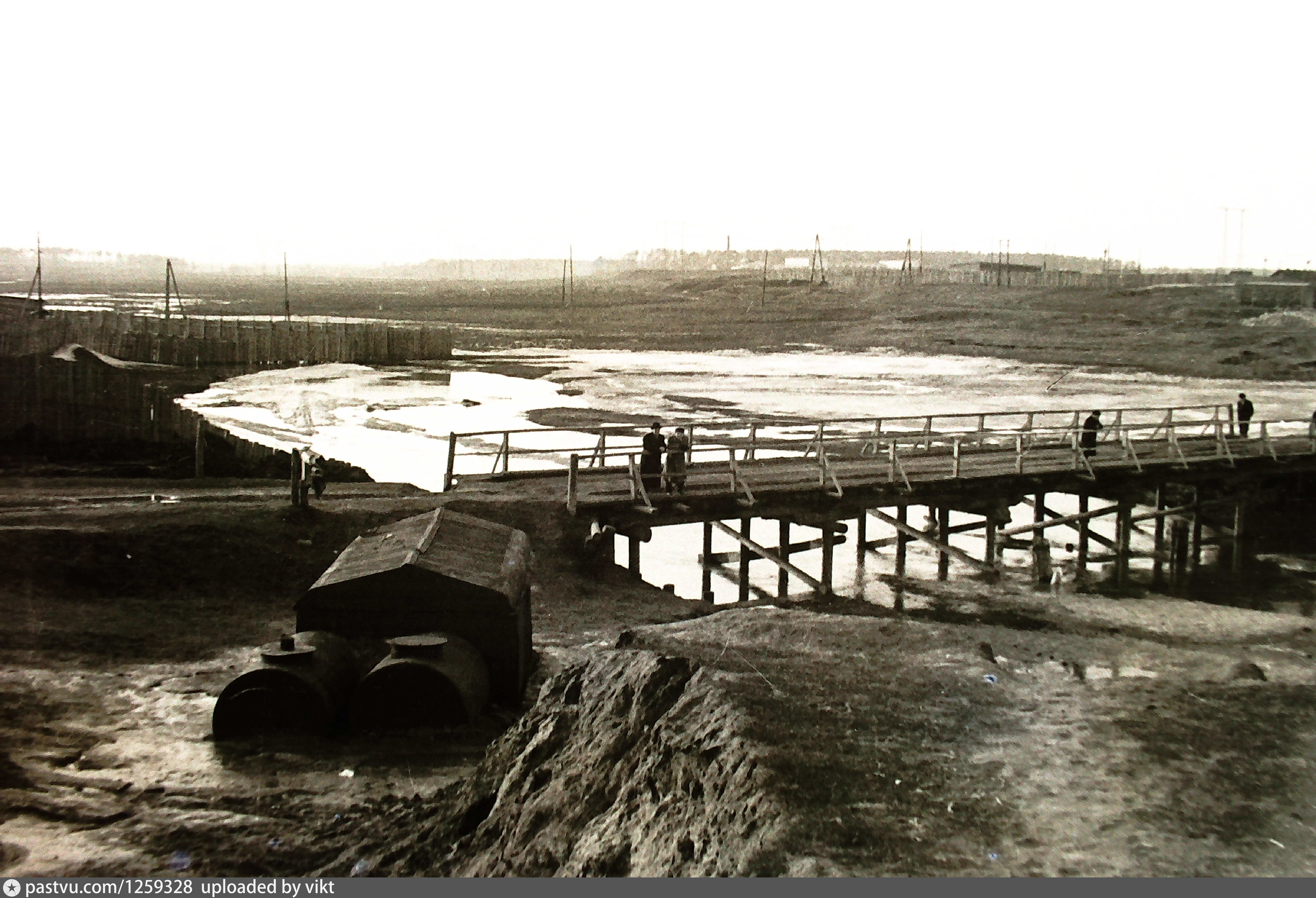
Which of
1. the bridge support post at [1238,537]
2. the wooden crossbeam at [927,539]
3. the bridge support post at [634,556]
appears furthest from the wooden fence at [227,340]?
the bridge support post at [1238,537]

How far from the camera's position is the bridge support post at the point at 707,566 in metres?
20.9

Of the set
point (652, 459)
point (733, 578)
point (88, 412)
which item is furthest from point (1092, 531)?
point (88, 412)

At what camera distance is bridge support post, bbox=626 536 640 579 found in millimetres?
18594

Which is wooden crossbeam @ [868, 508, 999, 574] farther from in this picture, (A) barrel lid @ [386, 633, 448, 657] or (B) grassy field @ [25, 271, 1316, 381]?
(B) grassy field @ [25, 271, 1316, 381]

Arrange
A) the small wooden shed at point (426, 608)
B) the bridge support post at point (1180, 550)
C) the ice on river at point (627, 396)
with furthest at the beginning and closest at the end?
the ice on river at point (627, 396)
the bridge support post at point (1180, 550)
the small wooden shed at point (426, 608)

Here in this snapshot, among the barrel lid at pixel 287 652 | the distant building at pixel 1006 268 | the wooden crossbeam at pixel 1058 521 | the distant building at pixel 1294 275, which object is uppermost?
the distant building at pixel 1006 268


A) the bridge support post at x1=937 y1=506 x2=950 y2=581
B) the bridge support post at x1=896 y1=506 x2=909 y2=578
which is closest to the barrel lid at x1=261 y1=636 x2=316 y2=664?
the bridge support post at x1=896 y1=506 x2=909 y2=578

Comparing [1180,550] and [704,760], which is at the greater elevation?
[704,760]

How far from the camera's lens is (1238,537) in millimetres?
26656

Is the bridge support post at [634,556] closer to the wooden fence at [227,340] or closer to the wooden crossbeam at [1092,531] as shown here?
the wooden crossbeam at [1092,531]

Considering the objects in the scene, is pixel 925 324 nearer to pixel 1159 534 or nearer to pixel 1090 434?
pixel 1159 534

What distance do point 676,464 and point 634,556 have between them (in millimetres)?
1917

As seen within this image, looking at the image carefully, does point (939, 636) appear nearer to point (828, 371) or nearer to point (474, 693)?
point (474, 693)

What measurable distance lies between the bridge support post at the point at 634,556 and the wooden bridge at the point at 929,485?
40 millimetres
